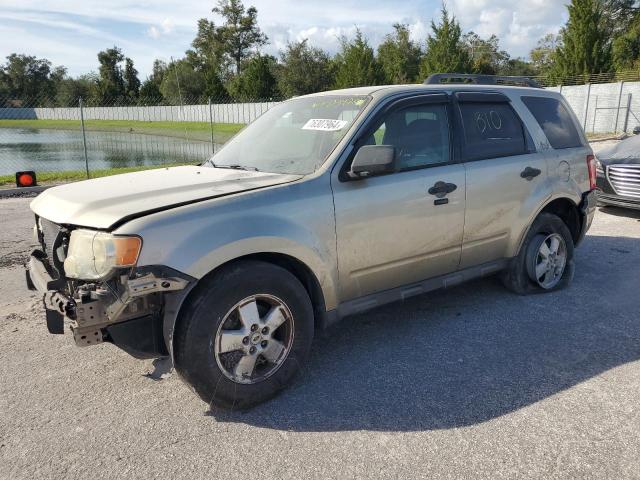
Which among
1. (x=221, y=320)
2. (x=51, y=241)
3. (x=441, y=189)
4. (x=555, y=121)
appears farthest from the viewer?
(x=555, y=121)

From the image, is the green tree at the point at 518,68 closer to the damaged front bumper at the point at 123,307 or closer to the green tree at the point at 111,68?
the green tree at the point at 111,68

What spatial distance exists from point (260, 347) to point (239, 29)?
7824 cm

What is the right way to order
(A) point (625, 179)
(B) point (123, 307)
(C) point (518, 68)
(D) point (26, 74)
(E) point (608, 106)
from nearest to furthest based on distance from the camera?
(B) point (123, 307)
(A) point (625, 179)
(E) point (608, 106)
(C) point (518, 68)
(D) point (26, 74)

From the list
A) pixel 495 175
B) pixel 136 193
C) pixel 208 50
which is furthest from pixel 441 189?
pixel 208 50

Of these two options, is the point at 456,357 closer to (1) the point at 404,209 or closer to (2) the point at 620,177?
(1) the point at 404,209

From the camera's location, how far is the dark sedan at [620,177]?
8.30 metres

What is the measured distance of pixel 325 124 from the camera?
3932 millimetres

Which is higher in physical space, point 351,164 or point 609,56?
point 609,56

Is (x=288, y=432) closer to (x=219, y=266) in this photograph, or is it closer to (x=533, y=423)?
(x=219, y=266)

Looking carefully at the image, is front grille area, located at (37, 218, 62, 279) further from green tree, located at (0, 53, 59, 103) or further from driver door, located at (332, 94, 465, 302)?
green tree, located at (0, 53, 59, 103)

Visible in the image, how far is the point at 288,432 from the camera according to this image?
3.00 metres

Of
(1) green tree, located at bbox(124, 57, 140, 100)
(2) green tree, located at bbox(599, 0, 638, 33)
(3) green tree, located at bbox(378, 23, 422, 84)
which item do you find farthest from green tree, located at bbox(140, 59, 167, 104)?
(2) green tree, located at bbox(599, 0, 638, 33)

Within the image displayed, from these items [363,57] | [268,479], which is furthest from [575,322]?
[363,57]

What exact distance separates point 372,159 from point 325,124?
2.06ft
